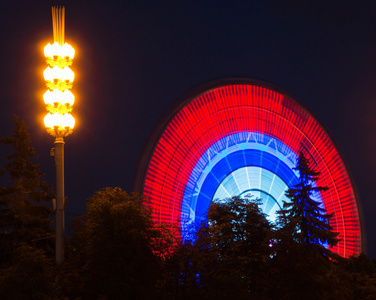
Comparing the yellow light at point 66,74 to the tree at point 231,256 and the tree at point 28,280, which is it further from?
the tree at point 231,256

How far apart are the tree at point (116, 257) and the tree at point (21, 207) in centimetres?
372

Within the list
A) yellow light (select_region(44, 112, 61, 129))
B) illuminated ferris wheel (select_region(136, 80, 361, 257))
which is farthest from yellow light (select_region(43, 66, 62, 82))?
illuminated ferris wheel (select_region(136, 80, 361, 257))

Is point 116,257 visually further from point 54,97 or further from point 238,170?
point 238,170

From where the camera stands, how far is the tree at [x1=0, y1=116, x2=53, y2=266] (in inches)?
623

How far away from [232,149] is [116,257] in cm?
1357

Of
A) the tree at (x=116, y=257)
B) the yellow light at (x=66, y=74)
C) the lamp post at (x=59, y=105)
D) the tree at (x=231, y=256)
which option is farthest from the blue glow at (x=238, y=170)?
the yellow light at (x=66, y=74)

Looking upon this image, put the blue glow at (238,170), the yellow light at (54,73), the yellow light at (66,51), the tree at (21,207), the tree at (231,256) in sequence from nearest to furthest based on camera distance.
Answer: the yellow light at (54,73) → the yellow light at (66,51) → the tree at (231,256) → the tree at (21,207) → the blue glow at (238,170)

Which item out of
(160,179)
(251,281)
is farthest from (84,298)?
(160,179)

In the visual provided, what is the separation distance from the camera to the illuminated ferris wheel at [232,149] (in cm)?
2120

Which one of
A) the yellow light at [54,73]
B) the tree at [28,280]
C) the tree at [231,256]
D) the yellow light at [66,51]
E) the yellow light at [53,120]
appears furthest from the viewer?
the tree at [231,256]

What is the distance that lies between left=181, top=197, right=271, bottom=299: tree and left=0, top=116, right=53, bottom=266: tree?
5.17m

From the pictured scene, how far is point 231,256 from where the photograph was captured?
15.2 m

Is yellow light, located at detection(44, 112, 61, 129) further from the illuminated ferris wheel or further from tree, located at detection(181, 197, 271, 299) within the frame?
the illuminated ferris wheel

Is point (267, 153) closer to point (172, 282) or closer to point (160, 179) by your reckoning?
point (160, 179)
